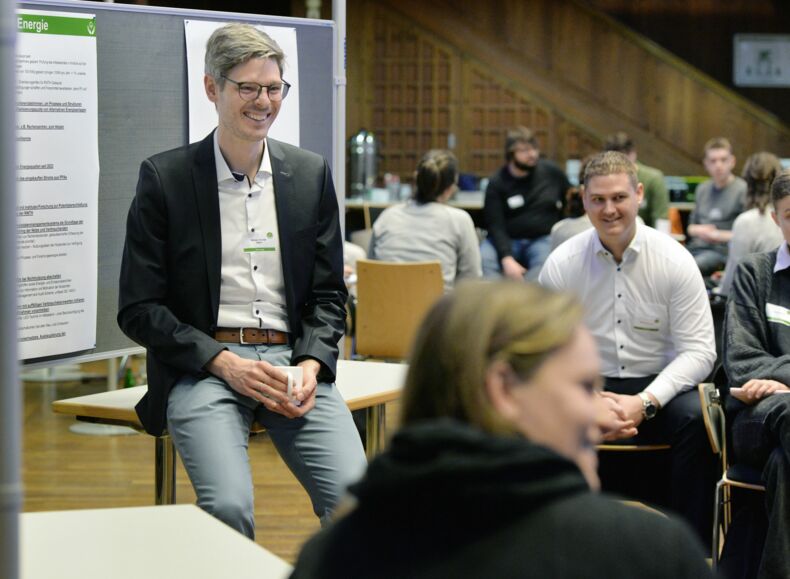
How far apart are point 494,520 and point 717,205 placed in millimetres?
8105

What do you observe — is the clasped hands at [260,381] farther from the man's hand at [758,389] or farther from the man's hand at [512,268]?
the man's hand at [512,268]

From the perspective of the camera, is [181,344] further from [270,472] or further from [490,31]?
[490,31]

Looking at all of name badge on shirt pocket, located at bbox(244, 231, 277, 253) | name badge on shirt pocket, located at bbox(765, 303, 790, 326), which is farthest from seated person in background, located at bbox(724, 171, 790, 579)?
name badge on shirt pocket, located at bbox(244, 231, 277, 253)

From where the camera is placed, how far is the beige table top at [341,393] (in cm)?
310

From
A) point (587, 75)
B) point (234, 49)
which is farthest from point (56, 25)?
point (587, 75)

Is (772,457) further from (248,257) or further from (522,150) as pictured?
(522,150)

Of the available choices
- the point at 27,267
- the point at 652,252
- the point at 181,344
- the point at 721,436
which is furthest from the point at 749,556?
the point at 27,267

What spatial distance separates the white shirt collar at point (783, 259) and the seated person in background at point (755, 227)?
2.22 metres

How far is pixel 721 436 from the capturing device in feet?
11.0

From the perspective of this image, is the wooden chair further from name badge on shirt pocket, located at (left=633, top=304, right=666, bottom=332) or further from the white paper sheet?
the white paper sheet

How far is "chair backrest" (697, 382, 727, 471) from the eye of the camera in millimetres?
3322

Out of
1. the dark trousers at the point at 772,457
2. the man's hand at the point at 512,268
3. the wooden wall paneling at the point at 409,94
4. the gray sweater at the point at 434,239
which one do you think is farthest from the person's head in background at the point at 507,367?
the wooden wall paneling at the point at 409,94

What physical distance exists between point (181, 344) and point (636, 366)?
5.18ft

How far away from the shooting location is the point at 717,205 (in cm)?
877
